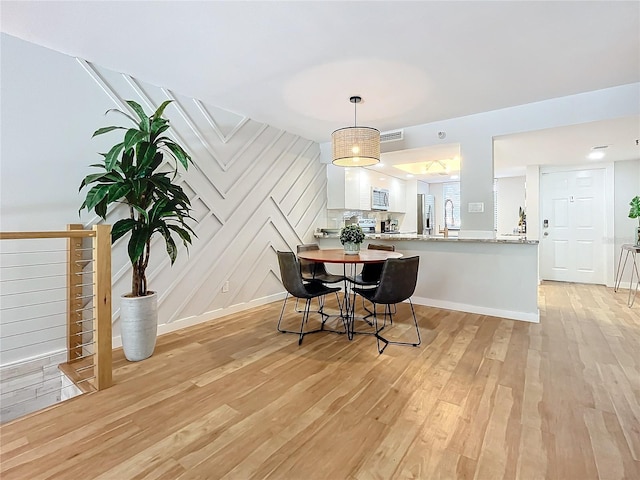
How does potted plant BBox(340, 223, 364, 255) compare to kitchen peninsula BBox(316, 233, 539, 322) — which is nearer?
potted plant BBox(340, 223, 364, 255)

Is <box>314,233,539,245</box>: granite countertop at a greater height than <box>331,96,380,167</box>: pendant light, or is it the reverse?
<box>331,96,380,167</box>: pendant light

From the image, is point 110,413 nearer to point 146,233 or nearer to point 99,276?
point 99,276

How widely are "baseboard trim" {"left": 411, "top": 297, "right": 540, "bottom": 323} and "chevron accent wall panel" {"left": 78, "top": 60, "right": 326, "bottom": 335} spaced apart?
80.9 inches

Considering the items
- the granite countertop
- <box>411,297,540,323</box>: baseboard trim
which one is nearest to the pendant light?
the granite countertop

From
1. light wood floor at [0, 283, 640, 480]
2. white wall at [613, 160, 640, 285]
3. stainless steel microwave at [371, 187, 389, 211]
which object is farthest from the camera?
stainless steel microwave at [371, 187, 389, 211]

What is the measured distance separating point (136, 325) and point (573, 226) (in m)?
7.05

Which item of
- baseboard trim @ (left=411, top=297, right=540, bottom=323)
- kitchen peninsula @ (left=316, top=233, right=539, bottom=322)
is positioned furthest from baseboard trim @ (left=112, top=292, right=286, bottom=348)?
baseboard trim @ (left=411, top=297, right=540, bottom=323)

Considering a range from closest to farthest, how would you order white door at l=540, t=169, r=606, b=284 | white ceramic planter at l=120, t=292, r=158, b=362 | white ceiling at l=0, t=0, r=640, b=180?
white ceiling at l=0, t=0, r=640, b=180 < white ceramic planter at l=120, t=292, r=158, b=362 < white door at l=540, t=169, r=606, b=284

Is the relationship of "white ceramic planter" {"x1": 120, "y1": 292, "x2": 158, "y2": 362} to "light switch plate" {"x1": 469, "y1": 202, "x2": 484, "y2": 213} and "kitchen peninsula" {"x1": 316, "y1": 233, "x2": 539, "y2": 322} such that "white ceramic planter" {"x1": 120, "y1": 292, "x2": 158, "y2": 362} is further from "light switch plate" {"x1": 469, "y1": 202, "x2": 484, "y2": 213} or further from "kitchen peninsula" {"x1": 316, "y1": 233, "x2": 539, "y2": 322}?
"light switch plate" {"x1": 469, "y1": 202, "x2": 484, "y2": 213}

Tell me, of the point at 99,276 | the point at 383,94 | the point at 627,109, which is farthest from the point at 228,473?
the point at 627,109

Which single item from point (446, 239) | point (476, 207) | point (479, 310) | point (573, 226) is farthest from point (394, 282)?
point (573, 226)

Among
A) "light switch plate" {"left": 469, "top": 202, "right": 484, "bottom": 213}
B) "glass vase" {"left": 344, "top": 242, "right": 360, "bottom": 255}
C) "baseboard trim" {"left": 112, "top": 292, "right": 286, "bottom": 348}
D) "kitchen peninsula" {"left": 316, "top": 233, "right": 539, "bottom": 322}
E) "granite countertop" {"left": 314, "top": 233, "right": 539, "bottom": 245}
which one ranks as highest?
"light switch plate" {"left": 469, "top": 202, "right": 484, "bottom": 213}

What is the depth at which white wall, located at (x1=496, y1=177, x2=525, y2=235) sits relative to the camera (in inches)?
283

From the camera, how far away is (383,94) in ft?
10.8
